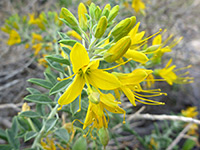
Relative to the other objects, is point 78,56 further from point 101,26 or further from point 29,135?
point 29,135

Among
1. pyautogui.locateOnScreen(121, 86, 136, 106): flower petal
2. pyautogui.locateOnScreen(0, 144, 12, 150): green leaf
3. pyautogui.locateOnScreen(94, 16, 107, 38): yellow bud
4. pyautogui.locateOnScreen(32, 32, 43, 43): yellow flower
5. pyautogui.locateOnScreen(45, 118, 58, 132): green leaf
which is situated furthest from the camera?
pyautogui.locateOnScreen(32, 32, 43, 43): yellow flower

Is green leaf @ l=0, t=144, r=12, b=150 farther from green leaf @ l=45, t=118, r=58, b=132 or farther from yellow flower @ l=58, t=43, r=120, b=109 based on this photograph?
yellow flower @ l=58, t=43, r=120, b=109

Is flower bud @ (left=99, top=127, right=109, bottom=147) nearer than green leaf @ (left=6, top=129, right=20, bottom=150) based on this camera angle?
Yes

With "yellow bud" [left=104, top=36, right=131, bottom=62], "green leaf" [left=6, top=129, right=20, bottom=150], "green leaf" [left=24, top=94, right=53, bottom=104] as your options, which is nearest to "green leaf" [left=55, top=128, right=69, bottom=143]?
"green leaf" [left=24, top=94, right=53, bottom=104]

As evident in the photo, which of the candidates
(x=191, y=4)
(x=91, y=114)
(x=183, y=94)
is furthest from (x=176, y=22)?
(x=91, y=114)

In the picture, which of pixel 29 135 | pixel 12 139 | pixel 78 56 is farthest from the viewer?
pixel 12 139

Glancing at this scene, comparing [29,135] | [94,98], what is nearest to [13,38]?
[29,135]
